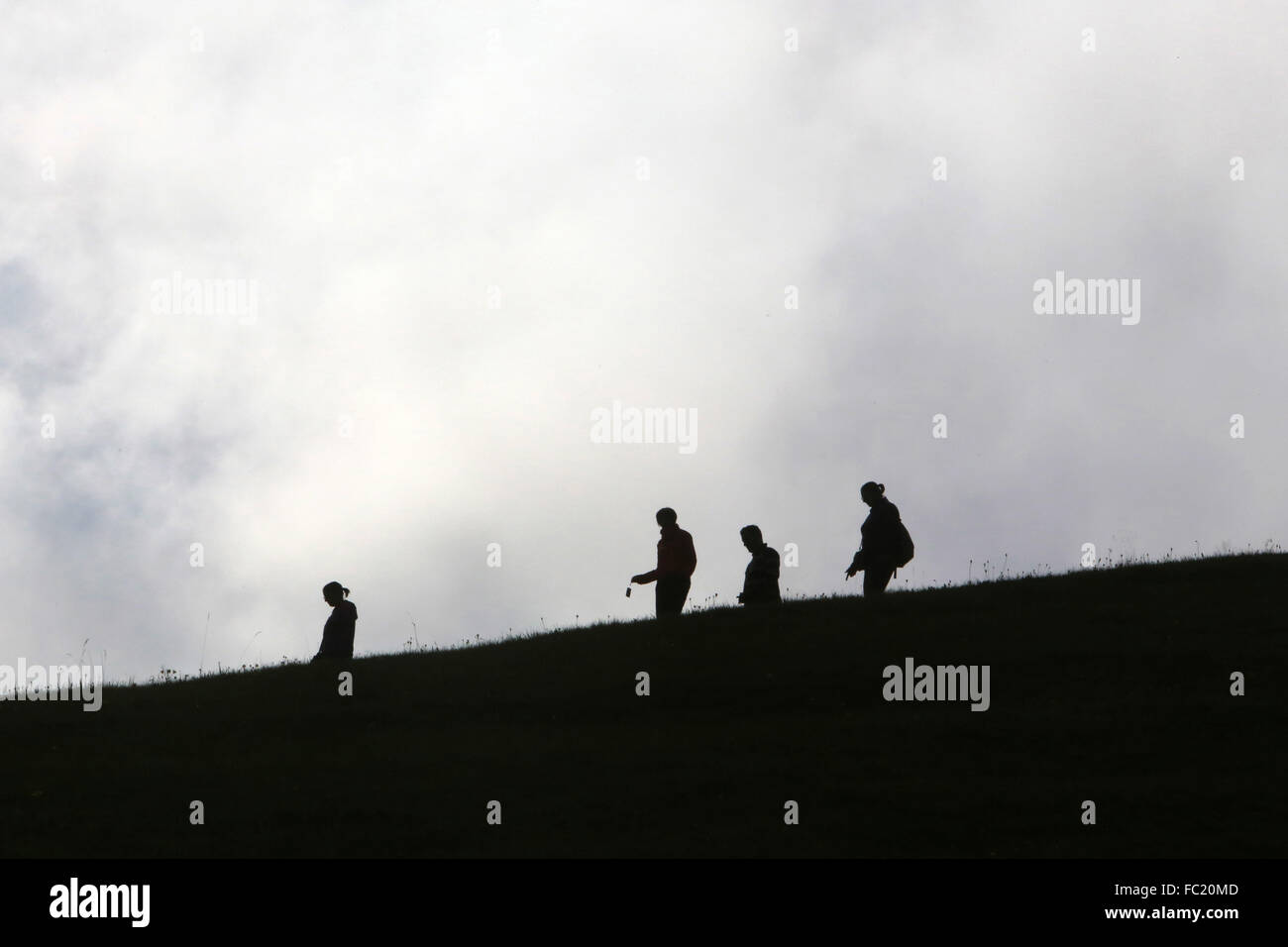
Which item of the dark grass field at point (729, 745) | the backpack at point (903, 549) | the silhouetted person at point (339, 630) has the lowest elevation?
the dark grass field at point (729, 745)

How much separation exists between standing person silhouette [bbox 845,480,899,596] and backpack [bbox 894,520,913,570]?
0.15ft

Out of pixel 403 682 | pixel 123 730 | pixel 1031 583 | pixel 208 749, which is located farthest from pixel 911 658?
pixel 123 730

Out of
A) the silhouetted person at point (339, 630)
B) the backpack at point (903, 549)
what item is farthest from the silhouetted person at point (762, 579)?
the silhouetted person at point (339, 630)

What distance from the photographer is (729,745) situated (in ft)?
52.3

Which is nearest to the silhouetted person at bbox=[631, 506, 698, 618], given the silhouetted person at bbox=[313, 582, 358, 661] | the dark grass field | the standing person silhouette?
the dark grass field

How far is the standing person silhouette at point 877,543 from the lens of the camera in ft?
72.6

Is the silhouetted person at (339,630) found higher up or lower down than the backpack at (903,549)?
lower down

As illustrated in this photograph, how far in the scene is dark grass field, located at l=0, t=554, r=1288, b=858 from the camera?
1314 cm

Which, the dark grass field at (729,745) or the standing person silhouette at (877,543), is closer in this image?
the dark grass field at (729,745)

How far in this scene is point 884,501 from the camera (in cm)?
2217

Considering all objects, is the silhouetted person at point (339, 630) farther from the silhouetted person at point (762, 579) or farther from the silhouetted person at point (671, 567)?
the silhouetted person at point (762, 579)

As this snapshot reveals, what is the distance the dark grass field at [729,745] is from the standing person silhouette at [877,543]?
0.52 metres
